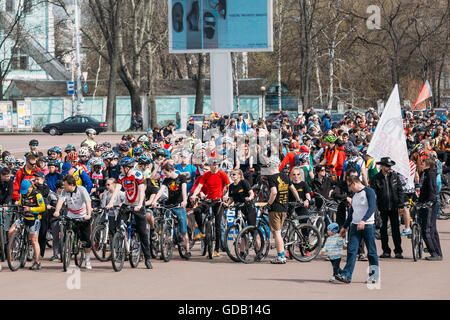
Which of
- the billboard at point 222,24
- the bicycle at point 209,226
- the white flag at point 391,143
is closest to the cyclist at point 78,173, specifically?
the bicycle at point 209,226

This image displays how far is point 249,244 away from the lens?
14016 millimetres

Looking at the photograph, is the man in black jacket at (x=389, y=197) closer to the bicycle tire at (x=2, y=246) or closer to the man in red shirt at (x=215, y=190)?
the man in red shirt at (x=215, y=190)

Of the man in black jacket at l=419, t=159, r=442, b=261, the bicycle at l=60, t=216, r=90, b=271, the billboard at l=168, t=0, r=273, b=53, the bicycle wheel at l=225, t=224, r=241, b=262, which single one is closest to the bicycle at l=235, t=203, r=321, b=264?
the bicycle wheel at l=225, t=224, r=241, b=262

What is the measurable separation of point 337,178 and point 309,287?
578 centimetres

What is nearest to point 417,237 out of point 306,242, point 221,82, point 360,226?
point 306,242

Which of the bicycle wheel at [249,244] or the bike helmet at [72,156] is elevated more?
the bike helmet at [72,156]

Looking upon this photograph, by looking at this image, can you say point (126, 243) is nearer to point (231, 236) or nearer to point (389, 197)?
point (231, 236)

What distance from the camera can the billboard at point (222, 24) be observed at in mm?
38031

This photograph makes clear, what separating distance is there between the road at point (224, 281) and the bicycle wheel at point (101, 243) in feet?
0.57

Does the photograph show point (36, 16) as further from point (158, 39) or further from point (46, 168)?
point (46, 168)

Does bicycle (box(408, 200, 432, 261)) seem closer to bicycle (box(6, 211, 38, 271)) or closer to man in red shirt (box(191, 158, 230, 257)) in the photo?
man in red shirt (box(191, 158, 230, 257))

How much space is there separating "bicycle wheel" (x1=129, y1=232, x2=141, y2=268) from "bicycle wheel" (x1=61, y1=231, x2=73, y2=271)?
956mm

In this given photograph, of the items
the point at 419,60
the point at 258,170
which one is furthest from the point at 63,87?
the point at 258,170

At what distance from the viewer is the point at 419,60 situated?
6147 cm
